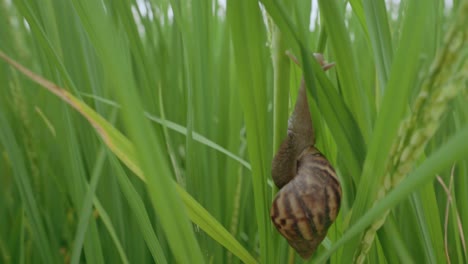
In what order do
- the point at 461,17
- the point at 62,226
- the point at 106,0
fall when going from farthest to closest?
the point at 62,226 < the point at 106,0 < the point at 461,17

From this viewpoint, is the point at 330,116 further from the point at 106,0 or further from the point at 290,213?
the point at 106,0

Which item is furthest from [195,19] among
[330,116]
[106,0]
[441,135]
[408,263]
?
[441,135]

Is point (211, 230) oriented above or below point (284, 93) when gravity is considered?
below

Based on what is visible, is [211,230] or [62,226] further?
[62,226]

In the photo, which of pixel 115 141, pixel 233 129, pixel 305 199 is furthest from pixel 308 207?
pixel 233 129

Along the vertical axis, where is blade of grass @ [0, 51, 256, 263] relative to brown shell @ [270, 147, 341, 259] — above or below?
above

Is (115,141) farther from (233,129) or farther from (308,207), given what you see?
(233,129)

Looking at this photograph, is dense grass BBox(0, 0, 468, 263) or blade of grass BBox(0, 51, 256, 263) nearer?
dense grass BBox(0, 0, 468, 263)

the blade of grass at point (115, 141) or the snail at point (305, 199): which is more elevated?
the blade of grass at point (115, 141)
